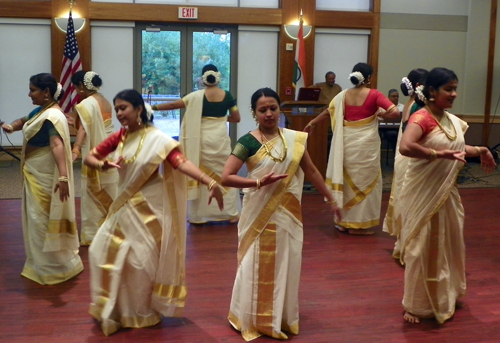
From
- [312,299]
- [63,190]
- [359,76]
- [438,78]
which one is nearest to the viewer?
[438,78]

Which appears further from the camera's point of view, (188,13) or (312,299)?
(188,13)

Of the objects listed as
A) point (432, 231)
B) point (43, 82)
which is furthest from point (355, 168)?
point (43, 82)

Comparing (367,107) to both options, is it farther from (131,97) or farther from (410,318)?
(131,97)

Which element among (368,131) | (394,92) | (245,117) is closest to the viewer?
(368,131)

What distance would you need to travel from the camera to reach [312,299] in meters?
4.12

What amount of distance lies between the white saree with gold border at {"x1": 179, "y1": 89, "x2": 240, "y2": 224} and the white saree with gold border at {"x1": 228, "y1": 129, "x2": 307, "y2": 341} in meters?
2.73

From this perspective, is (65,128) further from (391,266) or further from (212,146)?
(391,266)

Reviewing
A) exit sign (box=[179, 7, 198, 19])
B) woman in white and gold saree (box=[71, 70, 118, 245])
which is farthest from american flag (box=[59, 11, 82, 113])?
woman in white and gold saree (box=[71, 70, 118, 245])

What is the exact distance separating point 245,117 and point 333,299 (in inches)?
287

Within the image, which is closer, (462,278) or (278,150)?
(278,150)

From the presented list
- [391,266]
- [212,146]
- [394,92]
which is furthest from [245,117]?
[391,266]

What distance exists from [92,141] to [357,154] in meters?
2.42

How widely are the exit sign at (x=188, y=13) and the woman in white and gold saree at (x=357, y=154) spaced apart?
207 inches

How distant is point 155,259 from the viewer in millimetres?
3508
